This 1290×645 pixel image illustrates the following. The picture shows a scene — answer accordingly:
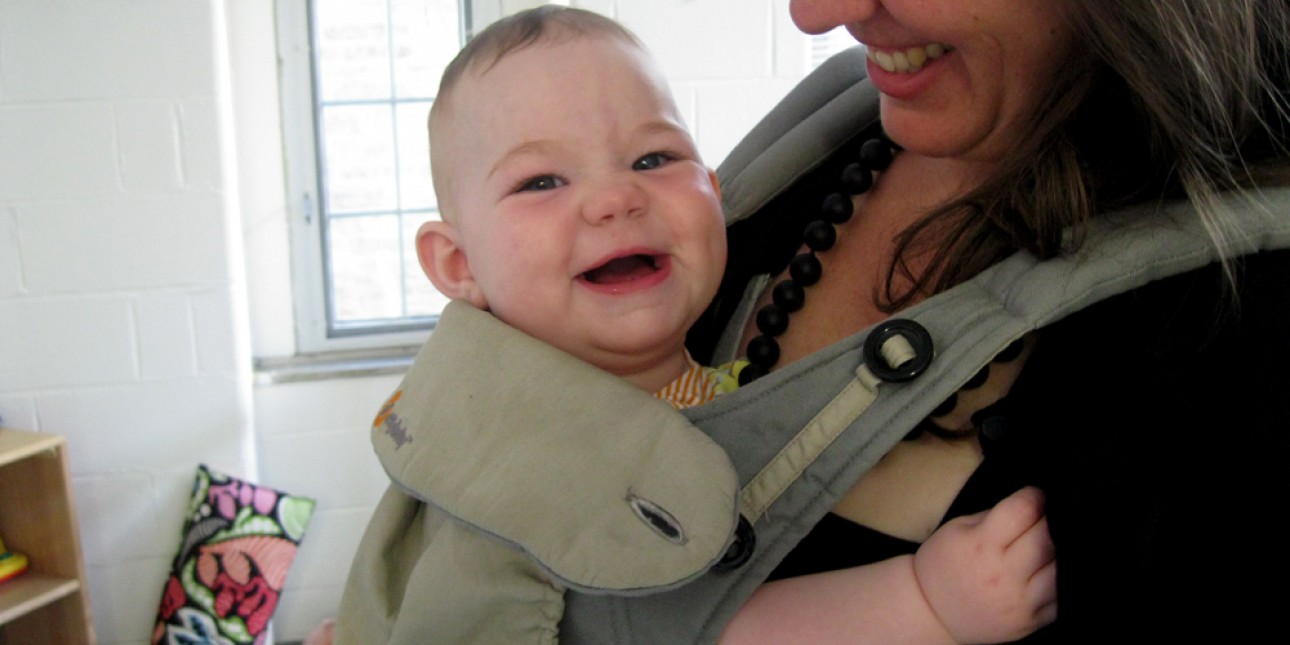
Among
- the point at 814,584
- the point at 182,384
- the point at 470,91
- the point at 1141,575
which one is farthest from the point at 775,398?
the point at 182,384

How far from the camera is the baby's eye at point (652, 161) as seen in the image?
3.19 feet

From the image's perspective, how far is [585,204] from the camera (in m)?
0.90

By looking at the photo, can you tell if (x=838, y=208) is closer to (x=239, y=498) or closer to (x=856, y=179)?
(x=856, y=179)

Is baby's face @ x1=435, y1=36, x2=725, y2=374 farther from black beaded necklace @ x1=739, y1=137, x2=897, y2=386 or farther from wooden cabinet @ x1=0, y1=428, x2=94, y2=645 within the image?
wooden cabinet @ x1=0, y1=428, x2=94, y2=645

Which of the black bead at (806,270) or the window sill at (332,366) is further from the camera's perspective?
the window sill at (332,366)


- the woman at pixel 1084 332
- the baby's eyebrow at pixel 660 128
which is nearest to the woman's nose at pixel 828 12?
the woman at pixel 1084 332

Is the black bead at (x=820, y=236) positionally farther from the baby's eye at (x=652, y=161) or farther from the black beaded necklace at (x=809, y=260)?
the baby's eye at (x=652, y=161)

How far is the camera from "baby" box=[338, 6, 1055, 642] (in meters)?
0.91

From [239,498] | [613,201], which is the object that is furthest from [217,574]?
[613,201]

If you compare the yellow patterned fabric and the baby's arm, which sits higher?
the yellow patterned fabric

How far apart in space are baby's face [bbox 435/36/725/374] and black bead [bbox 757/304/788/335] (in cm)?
8

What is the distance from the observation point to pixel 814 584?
77cm

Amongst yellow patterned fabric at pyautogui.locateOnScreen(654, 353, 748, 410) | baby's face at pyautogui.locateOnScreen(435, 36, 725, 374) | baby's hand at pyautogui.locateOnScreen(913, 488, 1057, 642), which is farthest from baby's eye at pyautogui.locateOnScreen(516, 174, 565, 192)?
baby's hand at pyautogui.locateOnScreen(913, 488, 1057, 642)

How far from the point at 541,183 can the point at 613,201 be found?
10cm
